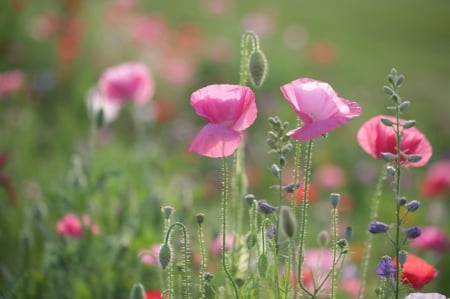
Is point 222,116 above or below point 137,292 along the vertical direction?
above

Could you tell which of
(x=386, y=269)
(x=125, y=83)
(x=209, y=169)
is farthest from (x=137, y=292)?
(x=209, y=169)

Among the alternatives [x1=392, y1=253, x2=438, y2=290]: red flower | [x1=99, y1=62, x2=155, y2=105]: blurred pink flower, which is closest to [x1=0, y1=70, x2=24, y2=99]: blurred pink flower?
[x1=99, y1=62, x2=155, y2=105]: blurred pink flower

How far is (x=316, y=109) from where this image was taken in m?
1.62

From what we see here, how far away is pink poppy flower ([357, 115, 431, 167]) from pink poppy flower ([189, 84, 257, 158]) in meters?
0.36

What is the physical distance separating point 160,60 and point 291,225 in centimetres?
532

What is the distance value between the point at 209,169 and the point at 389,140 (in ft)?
10.4

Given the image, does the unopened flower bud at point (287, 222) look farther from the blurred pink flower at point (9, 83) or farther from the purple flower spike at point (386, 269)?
the blurred pink flower at point (9, 83)

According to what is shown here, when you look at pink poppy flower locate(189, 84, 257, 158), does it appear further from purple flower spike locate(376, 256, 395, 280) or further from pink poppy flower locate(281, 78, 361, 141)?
purple flower spike locate(376, 256, 395, 280)

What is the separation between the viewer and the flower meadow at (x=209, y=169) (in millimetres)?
1694

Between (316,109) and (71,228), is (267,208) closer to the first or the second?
(316,109)

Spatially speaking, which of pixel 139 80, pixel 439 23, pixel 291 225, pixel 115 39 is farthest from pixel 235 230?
pixel 439 23

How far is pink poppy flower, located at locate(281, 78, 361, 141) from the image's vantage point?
1607mm

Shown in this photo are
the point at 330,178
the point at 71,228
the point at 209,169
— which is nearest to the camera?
the point at 71,228

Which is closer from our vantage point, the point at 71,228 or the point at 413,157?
the point at 413,157
